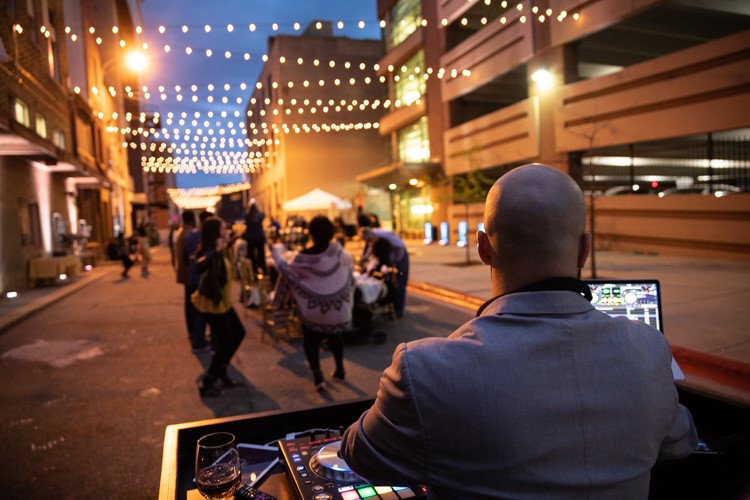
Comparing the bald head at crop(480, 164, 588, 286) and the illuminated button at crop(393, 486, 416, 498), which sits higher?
the bald head at crop(480, 164, 588, 286)

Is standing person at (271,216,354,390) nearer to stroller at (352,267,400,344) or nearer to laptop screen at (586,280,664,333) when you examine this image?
stroller at (352,267,400,344)

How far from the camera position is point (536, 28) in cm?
1761

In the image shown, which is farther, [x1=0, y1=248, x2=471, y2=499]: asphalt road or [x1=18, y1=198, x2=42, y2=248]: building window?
[x1=18, y1=198, x2=42, y2=248]: building window

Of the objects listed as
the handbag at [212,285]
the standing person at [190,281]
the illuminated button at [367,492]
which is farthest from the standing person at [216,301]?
the illuminated button at [367,492]

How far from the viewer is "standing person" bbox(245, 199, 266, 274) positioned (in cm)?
1188

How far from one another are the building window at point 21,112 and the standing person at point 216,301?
439 inches

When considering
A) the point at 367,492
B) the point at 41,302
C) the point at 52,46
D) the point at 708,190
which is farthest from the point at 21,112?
the point at 708,190

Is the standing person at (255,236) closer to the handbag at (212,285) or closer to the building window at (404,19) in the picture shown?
the handbag at (212,285)

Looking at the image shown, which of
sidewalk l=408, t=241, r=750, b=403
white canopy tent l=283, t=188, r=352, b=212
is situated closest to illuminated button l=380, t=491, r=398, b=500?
sidewalk l=408, t=241, r=750, b=403

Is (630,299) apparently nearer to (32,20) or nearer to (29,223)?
(29,223)

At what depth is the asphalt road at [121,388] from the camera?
372cm

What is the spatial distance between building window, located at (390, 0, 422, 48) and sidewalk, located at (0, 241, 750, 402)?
15117 millimetres

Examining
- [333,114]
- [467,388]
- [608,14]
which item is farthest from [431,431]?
[333,114]

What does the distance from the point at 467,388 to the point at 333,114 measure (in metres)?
42.4
